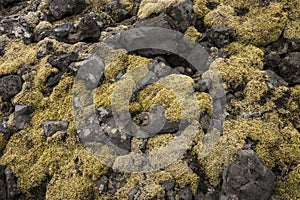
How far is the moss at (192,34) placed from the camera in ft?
29.8

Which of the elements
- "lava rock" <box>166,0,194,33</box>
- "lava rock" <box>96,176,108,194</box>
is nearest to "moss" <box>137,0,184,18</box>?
"lava rock" <box>166,0,194,33</box>

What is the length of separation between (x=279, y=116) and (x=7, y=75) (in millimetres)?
6354

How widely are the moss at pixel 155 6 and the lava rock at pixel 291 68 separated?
9.69 feet

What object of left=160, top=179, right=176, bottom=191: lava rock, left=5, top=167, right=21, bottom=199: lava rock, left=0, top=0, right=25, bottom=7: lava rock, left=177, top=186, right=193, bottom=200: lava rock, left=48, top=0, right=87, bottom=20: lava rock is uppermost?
left=48, top=0, right=87, bottom=20: lava rock

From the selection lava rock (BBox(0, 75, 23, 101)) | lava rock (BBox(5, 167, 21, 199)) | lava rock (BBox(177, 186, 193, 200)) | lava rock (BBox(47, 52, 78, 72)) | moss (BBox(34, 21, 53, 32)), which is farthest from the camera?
moss (BBox(34, 21, 53, 32))

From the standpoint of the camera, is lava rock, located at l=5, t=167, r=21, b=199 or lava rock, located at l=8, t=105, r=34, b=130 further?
lava rock, located at l=8, t=105, r=34, b=130

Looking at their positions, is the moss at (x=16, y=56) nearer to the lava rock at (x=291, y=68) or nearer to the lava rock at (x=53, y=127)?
the lava rock at (x=53, y=127)

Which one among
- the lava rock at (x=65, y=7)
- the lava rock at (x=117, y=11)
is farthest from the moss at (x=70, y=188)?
the lava rock at (x=65, y=7)

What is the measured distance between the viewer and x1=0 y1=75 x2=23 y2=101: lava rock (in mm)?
8695

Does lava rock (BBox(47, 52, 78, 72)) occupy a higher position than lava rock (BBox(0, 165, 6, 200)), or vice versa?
lava rock (BBox(47, 52, 78, 72))

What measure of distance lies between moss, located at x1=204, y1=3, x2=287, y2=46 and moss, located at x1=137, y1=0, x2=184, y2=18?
0.95m

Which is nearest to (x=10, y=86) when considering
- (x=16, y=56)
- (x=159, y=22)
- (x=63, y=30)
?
(x=16, y=56)

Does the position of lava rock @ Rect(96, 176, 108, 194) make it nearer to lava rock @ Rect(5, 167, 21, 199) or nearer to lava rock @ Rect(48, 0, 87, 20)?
lava rock @ Rect(5, 167, 21, 199)

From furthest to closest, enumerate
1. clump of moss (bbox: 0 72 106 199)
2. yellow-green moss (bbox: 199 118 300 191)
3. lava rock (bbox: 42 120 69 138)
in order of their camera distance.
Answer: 1. lava rock (bbox: 42 120 69 138)
2. clump of moss (bbox: 0 72 106 199)
3. yellow-green moss (bbox: 199 118 300 191)
